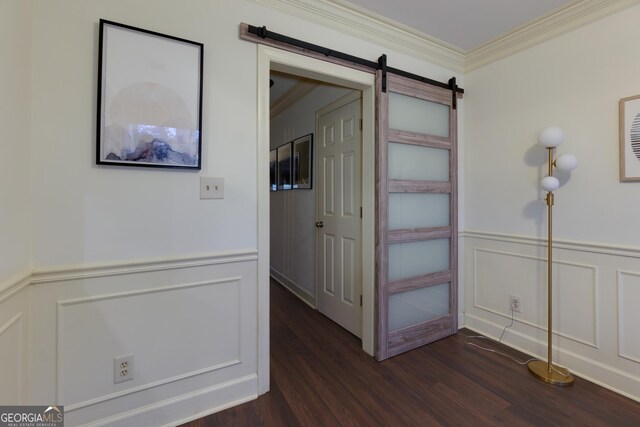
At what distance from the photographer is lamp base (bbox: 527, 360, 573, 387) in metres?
1.91

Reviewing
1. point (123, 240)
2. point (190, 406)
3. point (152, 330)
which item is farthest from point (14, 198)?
point (190, 406)

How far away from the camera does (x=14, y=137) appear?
1.12m

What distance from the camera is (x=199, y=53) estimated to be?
5.16 feet

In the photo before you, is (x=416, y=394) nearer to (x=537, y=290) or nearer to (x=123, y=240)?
(x=537, y=290)

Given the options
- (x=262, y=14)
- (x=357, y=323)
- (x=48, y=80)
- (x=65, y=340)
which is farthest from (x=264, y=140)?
(x=357, y=323)

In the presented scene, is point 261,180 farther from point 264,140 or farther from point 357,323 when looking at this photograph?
point 357,323

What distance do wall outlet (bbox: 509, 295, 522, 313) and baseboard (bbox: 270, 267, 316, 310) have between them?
1867 millimetres

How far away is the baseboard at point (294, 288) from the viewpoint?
3.29 m

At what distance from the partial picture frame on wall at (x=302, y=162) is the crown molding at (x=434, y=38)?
1.30 m

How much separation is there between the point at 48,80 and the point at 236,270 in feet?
4.15

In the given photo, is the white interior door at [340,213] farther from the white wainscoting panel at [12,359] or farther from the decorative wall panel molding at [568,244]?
the white wainscoting panel at [12,359]

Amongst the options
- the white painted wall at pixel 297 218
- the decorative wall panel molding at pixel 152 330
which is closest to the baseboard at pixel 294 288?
the white painted wall at pixel 297 218

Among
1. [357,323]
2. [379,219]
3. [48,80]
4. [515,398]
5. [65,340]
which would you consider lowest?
[515,398]

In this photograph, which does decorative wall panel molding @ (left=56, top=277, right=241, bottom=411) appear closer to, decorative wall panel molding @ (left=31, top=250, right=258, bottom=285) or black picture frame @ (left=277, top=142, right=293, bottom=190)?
decorative wall panel molding @ (left=31, top=250, right=258, bottom=285)
